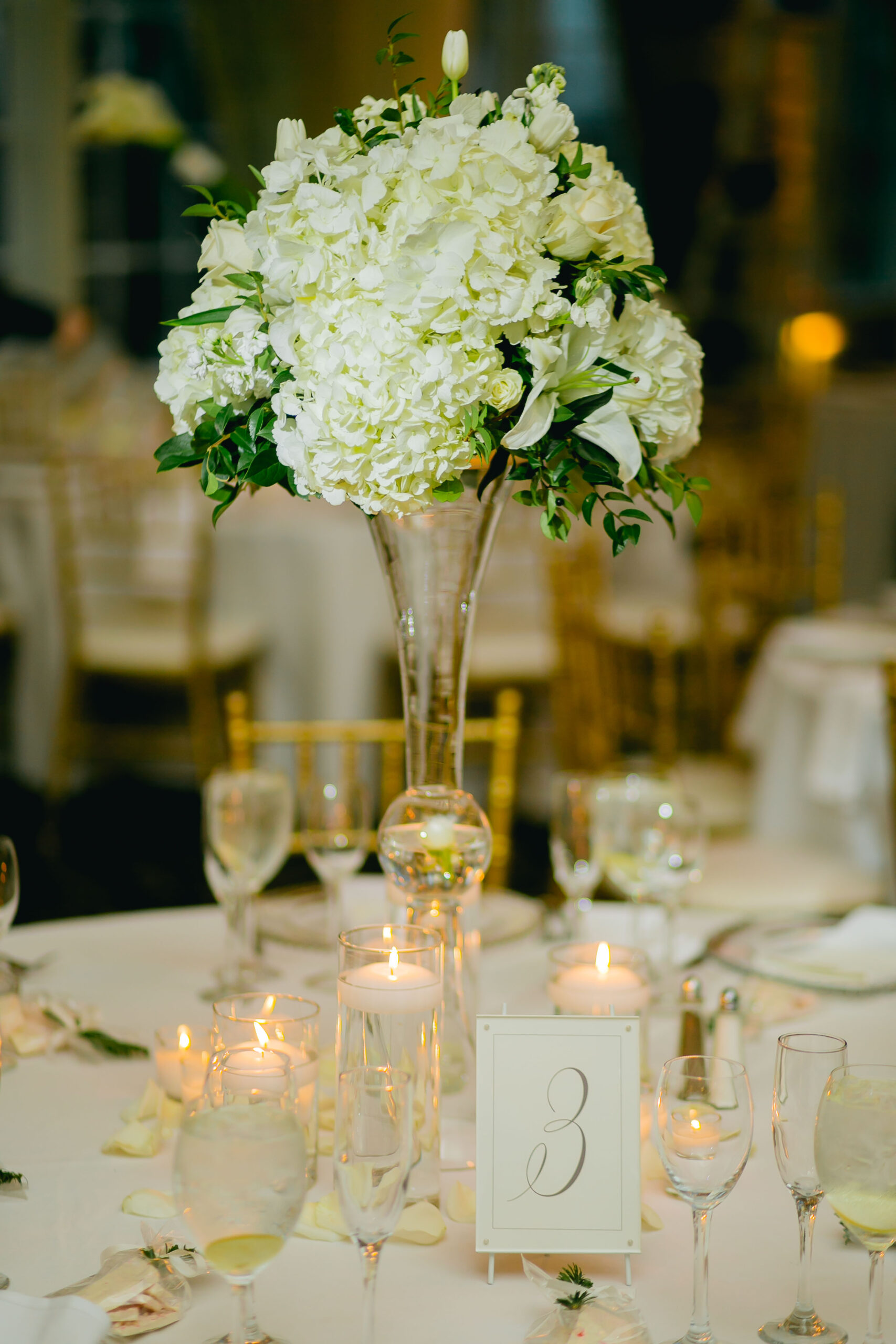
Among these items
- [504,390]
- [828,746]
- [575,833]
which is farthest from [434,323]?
[828,746]

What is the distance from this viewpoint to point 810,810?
3.21 metres

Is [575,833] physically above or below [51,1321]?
above

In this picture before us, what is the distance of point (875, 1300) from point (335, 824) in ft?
2.65

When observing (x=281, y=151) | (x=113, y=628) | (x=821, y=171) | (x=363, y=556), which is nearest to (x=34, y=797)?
(x=113, y=628)

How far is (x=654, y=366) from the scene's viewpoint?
1.04 metres

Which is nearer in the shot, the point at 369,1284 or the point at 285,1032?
the point at 369,1284

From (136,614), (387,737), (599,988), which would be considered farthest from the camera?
(136,614)

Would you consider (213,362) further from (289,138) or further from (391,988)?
(391,988)

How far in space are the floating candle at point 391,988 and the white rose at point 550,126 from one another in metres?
0.59

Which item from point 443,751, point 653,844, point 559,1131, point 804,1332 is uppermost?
point 443,751

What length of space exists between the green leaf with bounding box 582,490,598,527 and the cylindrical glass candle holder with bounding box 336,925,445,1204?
34cm

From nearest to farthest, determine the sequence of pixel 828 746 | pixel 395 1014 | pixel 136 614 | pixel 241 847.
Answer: pixel 395 1014 < pixel 241 847 < pixel 828 746 < pixel 136 614

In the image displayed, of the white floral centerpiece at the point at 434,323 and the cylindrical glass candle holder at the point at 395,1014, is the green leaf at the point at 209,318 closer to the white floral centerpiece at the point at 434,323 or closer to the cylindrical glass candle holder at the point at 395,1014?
the white floral centerpiece at the point at 434,323

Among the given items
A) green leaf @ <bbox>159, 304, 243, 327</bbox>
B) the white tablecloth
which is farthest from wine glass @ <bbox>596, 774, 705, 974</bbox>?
the white tablecloth
